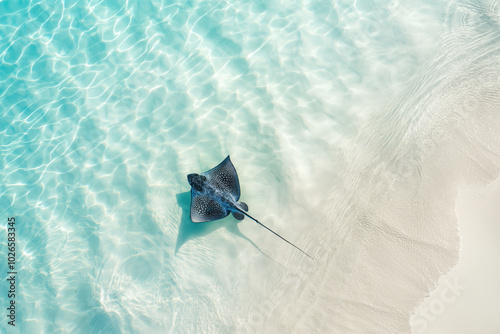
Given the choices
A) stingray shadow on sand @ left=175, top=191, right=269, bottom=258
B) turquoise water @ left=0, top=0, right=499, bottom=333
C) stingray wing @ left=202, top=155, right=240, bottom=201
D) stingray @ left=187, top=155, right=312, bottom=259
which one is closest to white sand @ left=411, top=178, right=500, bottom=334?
turquoise water @ left=0, top=0, right=499, bottom=333

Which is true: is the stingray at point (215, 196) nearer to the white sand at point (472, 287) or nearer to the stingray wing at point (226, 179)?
the stingray wing at point (226, 179)

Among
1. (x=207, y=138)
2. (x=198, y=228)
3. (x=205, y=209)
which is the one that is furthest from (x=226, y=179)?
(x=207, y=138)

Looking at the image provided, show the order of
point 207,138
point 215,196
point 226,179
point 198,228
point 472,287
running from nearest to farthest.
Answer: point 472,287 < point 215,196 < point 226,179 < point 198,228 < point 207,138

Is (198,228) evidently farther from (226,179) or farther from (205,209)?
(226,179)

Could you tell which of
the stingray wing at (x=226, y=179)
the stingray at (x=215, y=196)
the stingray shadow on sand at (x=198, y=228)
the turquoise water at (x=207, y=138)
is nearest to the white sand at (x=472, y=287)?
the turquoise water at (x=207, y=138)

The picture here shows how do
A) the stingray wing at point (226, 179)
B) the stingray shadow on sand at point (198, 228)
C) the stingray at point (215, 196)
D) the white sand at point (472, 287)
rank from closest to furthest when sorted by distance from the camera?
the white sand at point (472, 287), the stingray at point (215, 196), the stingray wing at point (226, 179), the stingray shadow on sand at point (198, 228)

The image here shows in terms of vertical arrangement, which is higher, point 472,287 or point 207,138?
point 207,138

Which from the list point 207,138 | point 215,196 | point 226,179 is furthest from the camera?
point 207,138
